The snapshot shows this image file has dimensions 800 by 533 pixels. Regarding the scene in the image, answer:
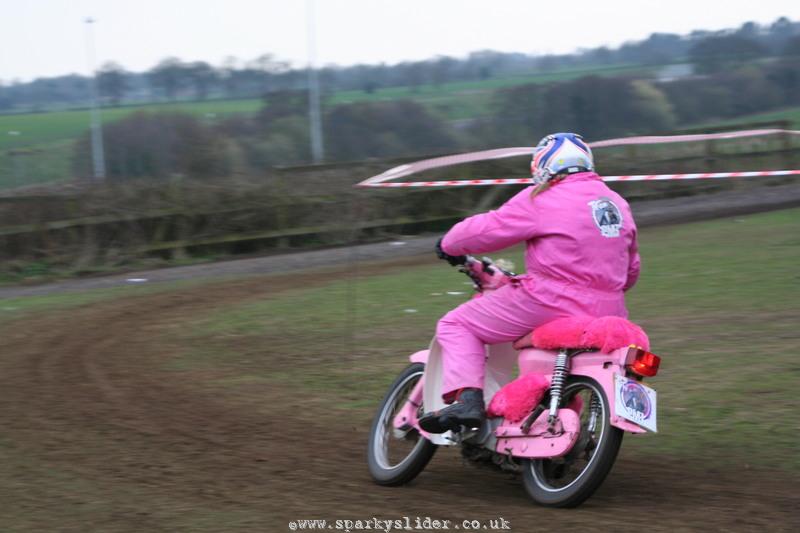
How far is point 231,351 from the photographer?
34.7 feet

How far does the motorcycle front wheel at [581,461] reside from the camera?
16.8 ft

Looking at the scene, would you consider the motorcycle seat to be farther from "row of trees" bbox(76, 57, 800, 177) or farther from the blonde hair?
"row of trees" bbox(76, 57, 800, 177)

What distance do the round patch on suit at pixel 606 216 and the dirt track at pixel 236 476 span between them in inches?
54.2

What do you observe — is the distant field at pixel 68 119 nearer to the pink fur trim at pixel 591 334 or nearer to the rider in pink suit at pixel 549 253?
the rider in pink suit at pixel 549 253

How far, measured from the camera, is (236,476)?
6199 mm

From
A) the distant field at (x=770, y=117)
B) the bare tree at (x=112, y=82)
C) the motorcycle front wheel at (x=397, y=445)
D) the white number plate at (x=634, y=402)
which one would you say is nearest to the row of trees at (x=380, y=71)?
the bare tree at (x=112, y=82)

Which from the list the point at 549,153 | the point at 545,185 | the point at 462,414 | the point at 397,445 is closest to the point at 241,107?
the point at 397,445

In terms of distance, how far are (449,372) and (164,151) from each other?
20.2m

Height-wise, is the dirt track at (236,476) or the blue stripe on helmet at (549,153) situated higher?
the blue stripe on helmet at (549,153)

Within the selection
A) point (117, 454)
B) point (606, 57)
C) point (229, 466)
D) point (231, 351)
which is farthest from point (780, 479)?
point (606, 57)

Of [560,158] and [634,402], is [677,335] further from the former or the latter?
[634,402]

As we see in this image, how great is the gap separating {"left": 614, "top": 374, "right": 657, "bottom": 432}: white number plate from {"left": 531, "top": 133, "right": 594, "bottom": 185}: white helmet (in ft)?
3.79

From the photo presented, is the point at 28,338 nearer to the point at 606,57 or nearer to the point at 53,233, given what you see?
the point at 53,233

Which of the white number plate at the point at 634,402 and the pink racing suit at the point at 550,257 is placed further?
the pink racing suit at the point at 550,257
